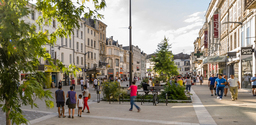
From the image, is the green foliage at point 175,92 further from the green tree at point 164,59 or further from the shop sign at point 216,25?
the shop sign at point 216,25

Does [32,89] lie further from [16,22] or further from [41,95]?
[16,22]

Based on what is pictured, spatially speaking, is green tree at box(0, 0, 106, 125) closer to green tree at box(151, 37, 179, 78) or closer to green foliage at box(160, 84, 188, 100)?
green foliage at box(160, 84, 188, 100)

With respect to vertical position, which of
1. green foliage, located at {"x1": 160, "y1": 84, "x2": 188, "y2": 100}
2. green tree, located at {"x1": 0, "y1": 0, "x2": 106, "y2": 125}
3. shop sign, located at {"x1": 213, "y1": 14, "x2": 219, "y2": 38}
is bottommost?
green foliage, located at {"x1": 160, "y1": 84, "x2": 188, "y2": 100}

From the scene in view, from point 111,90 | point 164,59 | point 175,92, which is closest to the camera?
point 175,92

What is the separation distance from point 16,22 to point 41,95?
4.04 ft

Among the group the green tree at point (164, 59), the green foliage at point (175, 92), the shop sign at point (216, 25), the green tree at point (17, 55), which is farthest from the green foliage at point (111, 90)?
the shop sign at point (216, 25)

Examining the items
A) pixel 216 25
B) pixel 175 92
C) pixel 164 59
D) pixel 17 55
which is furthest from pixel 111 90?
pixel 216 25

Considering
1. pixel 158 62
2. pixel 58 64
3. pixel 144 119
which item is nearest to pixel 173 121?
pixel 144 119

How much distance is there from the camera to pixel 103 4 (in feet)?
16.1

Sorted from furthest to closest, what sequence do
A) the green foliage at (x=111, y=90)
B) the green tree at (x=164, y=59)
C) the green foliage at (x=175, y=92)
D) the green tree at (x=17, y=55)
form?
the green tree at (x=164, y=59) < the green foliage at (x=111, y=90) < the green foliage at (x=175, y=92) < the green tree at (x=17, y=55)

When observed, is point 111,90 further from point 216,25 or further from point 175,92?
point 216,25

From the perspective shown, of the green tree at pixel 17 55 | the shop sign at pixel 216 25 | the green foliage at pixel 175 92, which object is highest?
the shop sign at pixel 216 25

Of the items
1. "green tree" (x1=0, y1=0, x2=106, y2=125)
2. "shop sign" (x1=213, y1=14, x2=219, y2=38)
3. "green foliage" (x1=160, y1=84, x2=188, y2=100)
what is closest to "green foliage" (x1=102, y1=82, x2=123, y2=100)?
"green foliage" (x1=160, y1=84, x2=188, y2=100)

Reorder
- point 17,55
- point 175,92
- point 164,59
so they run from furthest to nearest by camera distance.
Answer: point 164,59
point 175,92
point 17,55
